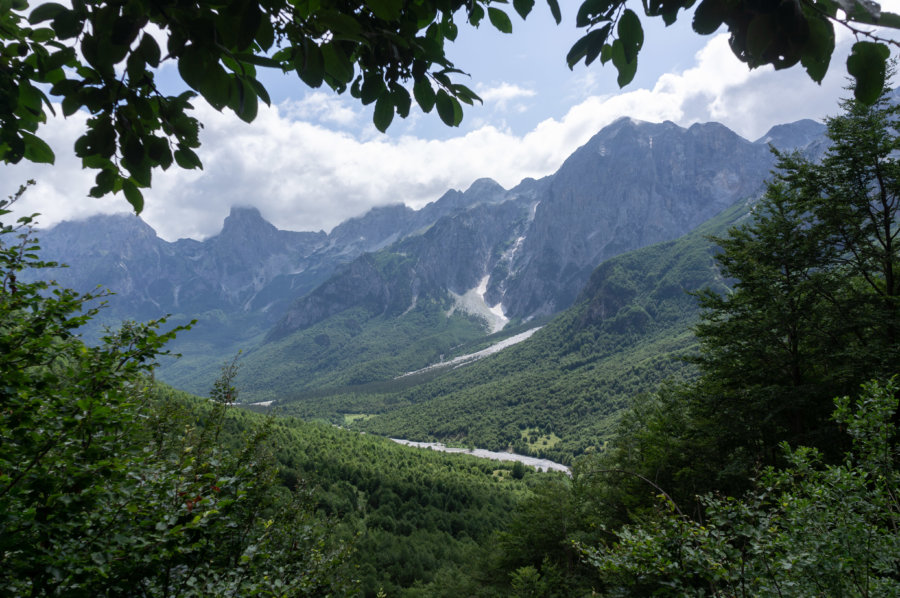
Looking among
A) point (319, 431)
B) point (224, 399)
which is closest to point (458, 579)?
point (224, 399)

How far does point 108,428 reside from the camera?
357 centimetres

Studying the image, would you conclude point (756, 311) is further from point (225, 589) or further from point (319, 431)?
point (319, 431)

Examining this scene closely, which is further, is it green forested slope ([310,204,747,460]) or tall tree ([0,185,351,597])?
green forested slope ([310,204,747,460])

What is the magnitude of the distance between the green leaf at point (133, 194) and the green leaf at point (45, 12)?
619 millimetres

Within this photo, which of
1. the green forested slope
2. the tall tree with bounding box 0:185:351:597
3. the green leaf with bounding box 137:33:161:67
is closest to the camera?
the green leaf with bounding box 137:33:161:67

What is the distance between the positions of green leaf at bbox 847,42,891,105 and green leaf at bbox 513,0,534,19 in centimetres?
134

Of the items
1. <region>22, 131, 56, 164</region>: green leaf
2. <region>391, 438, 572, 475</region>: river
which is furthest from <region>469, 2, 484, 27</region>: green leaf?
<region>391, 438, 572, 475</region>: river

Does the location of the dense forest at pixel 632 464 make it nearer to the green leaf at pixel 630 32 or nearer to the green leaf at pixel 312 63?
the green leaf at pixel 630 32

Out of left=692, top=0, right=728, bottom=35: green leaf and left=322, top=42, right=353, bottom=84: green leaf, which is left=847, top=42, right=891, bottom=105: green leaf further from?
left=322, top=42, right=353, bottom=84: green leaf

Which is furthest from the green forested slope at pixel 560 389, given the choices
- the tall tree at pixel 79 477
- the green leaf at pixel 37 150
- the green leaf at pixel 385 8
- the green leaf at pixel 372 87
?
the green leaf at pixel 37 150

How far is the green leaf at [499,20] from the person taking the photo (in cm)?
202

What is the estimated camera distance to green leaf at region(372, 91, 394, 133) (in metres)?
1.75

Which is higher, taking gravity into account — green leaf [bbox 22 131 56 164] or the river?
green leaf [bbox 22 131 56 164]

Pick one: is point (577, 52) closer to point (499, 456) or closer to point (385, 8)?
point (385, 8)
